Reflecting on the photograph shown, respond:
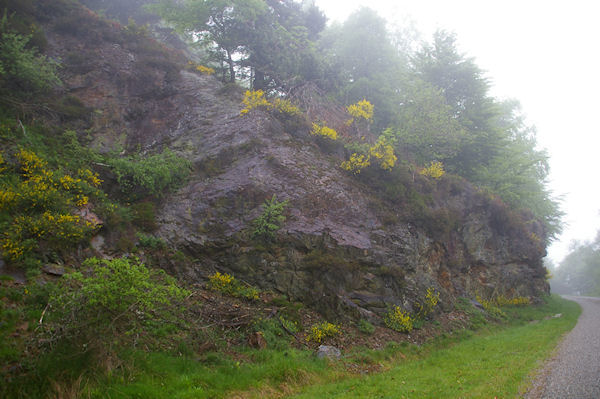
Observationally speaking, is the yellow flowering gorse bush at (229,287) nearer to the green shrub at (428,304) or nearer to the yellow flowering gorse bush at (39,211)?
the yellow flowering gorse bush at (39,211)

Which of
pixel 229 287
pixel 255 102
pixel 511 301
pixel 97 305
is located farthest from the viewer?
pixel 511 301

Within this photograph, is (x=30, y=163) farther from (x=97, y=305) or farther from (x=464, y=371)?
(x=464, y=371)

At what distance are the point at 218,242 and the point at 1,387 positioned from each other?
19.9 feet

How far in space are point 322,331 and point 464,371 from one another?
148 inches

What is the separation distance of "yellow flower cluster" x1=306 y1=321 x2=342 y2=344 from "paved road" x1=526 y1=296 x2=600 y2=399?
4.51 m

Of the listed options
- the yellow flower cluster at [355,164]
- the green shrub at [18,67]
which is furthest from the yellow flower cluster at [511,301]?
the green shrub at [18,67]

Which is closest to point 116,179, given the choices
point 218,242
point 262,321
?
point 218,242

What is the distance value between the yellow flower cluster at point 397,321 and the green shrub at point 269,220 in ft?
15.6

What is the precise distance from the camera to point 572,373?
7.50m

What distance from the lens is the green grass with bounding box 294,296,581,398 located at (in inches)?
250

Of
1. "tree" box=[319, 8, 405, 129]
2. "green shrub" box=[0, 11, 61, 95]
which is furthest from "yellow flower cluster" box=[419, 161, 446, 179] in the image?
"green shrub" box=[0, 11, 61, 95]

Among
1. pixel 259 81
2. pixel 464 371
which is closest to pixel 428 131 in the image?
pixel 259 81

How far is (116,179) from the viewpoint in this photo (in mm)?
10547

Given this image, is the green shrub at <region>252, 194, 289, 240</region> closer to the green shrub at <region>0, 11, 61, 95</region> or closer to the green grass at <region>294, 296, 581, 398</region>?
the green grass at <region>294, 296, 581, 398</region>
